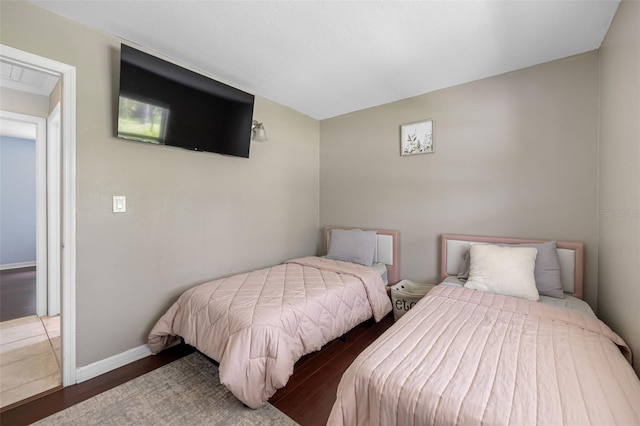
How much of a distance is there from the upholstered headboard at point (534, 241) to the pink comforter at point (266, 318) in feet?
2.45

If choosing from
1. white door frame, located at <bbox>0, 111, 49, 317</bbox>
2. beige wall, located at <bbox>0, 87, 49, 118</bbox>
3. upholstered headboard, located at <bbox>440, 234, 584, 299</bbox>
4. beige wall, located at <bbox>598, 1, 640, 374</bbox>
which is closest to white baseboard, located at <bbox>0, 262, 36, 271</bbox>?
white door frame, located at <bbox>0, 111, 49, 317</bbox>

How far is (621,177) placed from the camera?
4.98 ft

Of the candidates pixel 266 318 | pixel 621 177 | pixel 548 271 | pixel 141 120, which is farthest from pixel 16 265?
pixel 621 177

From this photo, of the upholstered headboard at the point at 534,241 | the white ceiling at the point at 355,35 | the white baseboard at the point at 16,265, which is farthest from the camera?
the white baseboard at the point at 16,265

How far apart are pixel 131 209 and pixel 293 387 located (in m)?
1.83

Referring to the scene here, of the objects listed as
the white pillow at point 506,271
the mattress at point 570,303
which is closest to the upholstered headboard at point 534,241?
the mattress at point 570,303

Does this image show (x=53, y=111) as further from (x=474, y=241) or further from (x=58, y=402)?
(x=474, y=241)

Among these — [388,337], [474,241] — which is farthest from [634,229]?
[388,337]

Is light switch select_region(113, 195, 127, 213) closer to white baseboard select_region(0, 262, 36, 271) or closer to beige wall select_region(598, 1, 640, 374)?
beige wall select_region(598, 1, 640, 374)

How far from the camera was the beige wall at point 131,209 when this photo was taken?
5.82ft

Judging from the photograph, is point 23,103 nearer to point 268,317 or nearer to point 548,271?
point 268,317

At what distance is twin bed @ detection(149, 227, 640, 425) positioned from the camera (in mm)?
889

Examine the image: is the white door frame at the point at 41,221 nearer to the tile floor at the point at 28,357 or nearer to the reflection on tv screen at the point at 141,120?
the tile floor at the point at 28,357

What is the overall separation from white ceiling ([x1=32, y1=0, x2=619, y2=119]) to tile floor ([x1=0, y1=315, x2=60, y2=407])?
2525mm
